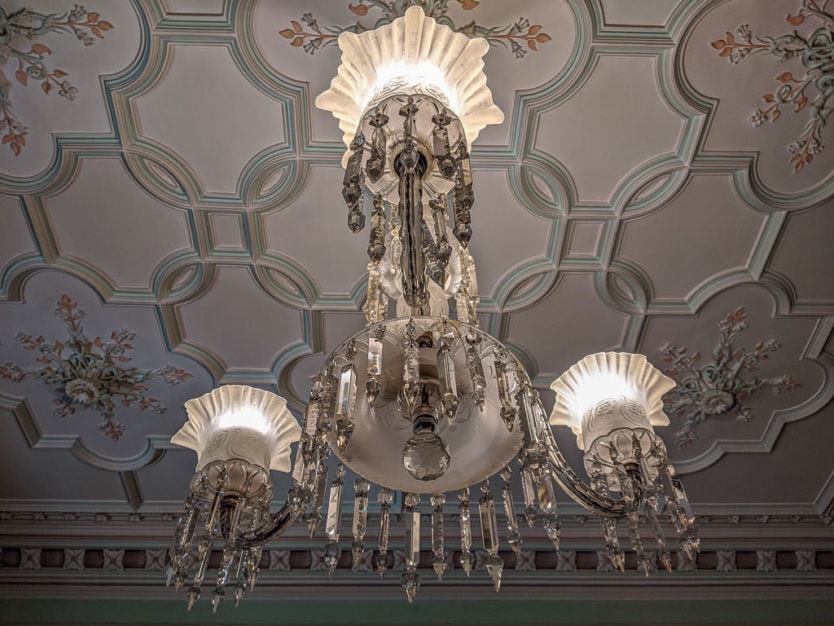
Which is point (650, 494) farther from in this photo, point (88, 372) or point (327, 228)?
point (88, 372)

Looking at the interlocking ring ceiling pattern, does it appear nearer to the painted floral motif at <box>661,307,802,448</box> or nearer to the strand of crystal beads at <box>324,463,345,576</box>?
the painted floral motif at <box>661,307,802,448</box>

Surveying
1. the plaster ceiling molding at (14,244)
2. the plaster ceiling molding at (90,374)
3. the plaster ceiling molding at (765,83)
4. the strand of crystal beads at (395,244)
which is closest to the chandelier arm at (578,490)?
the strand of crystal beads at (395,244)

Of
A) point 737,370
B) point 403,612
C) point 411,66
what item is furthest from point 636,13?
point 403,612

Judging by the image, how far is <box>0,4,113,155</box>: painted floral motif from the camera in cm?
268

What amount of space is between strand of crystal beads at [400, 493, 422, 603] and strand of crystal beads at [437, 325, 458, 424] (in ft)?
1.72

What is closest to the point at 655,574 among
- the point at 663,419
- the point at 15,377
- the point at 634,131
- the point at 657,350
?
the point at 657,350

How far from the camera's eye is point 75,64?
2.79 m

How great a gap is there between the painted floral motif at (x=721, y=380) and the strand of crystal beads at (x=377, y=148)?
2204mm

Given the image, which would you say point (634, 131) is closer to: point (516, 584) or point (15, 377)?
point (516, 584)

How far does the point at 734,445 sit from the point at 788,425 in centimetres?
28

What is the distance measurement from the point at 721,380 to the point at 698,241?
851mm

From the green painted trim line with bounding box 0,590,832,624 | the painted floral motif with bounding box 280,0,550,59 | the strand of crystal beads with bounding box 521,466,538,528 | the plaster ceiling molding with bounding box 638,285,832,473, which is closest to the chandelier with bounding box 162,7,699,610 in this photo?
the strand of crystal beads with bounding box 521,466,538,528

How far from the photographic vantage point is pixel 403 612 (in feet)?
14.2

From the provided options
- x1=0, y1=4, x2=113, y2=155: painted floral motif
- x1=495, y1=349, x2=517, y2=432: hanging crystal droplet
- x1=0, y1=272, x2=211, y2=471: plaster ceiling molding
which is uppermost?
x1=0, y1=4, x2=113, y2=155: painted floral motif
